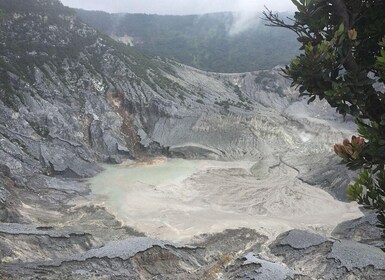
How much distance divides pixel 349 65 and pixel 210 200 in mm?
33440

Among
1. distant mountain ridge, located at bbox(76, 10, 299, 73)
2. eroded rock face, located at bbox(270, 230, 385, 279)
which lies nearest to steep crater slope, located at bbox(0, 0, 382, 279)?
eroded rock face, located at bbox(270, 230, 385, 279)

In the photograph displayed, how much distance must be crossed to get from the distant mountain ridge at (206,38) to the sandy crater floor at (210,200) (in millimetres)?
72492

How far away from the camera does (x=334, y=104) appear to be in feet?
17.0

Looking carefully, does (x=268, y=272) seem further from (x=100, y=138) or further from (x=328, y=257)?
(x=100, y=138)

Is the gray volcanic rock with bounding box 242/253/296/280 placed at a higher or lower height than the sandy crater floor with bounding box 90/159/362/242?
higher

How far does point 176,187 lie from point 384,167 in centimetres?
3678

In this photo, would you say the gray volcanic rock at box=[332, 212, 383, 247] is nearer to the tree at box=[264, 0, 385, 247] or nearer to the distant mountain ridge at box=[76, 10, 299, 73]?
the tree at box=[264, 0, 385, 247]

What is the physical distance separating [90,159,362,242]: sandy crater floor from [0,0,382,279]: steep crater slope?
64.8 inches

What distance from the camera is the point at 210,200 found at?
37938mm

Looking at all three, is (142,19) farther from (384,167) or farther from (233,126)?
(384,167)

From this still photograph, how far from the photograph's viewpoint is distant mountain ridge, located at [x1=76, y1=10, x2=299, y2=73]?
12556cm

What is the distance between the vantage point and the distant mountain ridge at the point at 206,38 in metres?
126

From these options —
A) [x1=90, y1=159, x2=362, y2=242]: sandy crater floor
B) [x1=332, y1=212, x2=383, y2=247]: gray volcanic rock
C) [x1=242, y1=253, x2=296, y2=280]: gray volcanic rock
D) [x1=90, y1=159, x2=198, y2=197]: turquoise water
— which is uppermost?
[x1=242, y1=253, x2=296, y2=280]: gray volcanic rock

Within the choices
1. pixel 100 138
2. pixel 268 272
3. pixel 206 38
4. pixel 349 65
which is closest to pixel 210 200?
pixel 268 272
